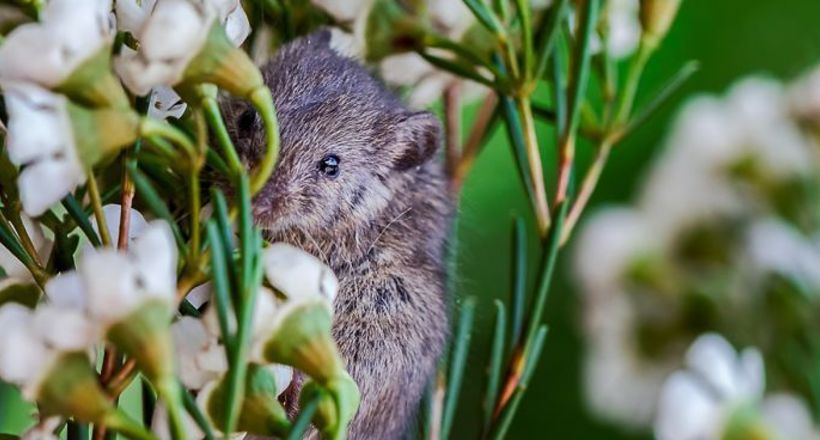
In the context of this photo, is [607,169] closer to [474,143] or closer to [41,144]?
[474,143]

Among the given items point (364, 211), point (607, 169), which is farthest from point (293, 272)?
point (607, 169)

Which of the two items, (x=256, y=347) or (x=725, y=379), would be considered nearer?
(x=256, y=347)

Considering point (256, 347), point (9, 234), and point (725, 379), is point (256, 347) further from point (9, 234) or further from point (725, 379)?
point (725, 379)

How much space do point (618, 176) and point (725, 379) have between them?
961mm

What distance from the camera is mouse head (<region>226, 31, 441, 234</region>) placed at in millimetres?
792

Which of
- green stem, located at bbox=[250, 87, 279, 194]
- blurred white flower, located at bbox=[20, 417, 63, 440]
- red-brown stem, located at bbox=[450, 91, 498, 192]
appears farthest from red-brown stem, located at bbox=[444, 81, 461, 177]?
blurred white flower, located at bbox=[20, 417, 63, 440]

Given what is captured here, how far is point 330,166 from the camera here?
836 mm

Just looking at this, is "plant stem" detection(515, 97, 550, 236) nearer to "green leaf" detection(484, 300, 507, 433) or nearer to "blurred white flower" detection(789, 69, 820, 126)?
"green leaf" detection(484, 300, 507, 433)

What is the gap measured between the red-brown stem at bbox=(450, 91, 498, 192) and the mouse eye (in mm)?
92

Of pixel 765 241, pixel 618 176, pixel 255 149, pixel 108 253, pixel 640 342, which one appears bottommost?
pixel 618 176

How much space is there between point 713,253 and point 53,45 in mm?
908

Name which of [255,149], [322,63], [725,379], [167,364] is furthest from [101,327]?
[725,379]

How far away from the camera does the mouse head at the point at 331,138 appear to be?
31.2 inches

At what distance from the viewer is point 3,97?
1.80ft
